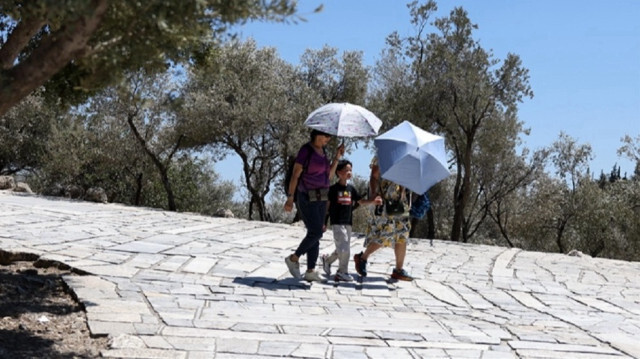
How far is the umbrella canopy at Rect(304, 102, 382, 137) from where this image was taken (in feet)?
26.7

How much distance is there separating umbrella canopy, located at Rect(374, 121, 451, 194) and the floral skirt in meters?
0.59

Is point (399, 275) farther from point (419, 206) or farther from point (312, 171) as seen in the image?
point (312, 171)

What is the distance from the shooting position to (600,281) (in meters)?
11.4

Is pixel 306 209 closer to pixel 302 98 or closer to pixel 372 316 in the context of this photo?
→ pixel 372 316

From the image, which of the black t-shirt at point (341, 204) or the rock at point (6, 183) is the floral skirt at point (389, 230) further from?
the rock at point (6, 183)

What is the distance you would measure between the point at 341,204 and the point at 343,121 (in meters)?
1.08

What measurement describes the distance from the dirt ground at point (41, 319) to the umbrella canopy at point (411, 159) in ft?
13.6

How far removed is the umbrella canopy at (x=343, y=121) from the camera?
812 cm

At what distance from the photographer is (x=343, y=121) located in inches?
326

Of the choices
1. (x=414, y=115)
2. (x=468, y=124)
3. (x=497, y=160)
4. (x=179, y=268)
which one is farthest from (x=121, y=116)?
(x=179, y=268)

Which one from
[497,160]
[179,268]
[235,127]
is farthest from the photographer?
[497,160]

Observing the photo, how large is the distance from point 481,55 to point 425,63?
1787 mm

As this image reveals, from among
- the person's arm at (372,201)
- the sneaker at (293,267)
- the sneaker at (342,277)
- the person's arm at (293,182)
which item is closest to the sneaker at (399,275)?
the sneaker at (342,277)

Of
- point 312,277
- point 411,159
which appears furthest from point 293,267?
point 411,159
